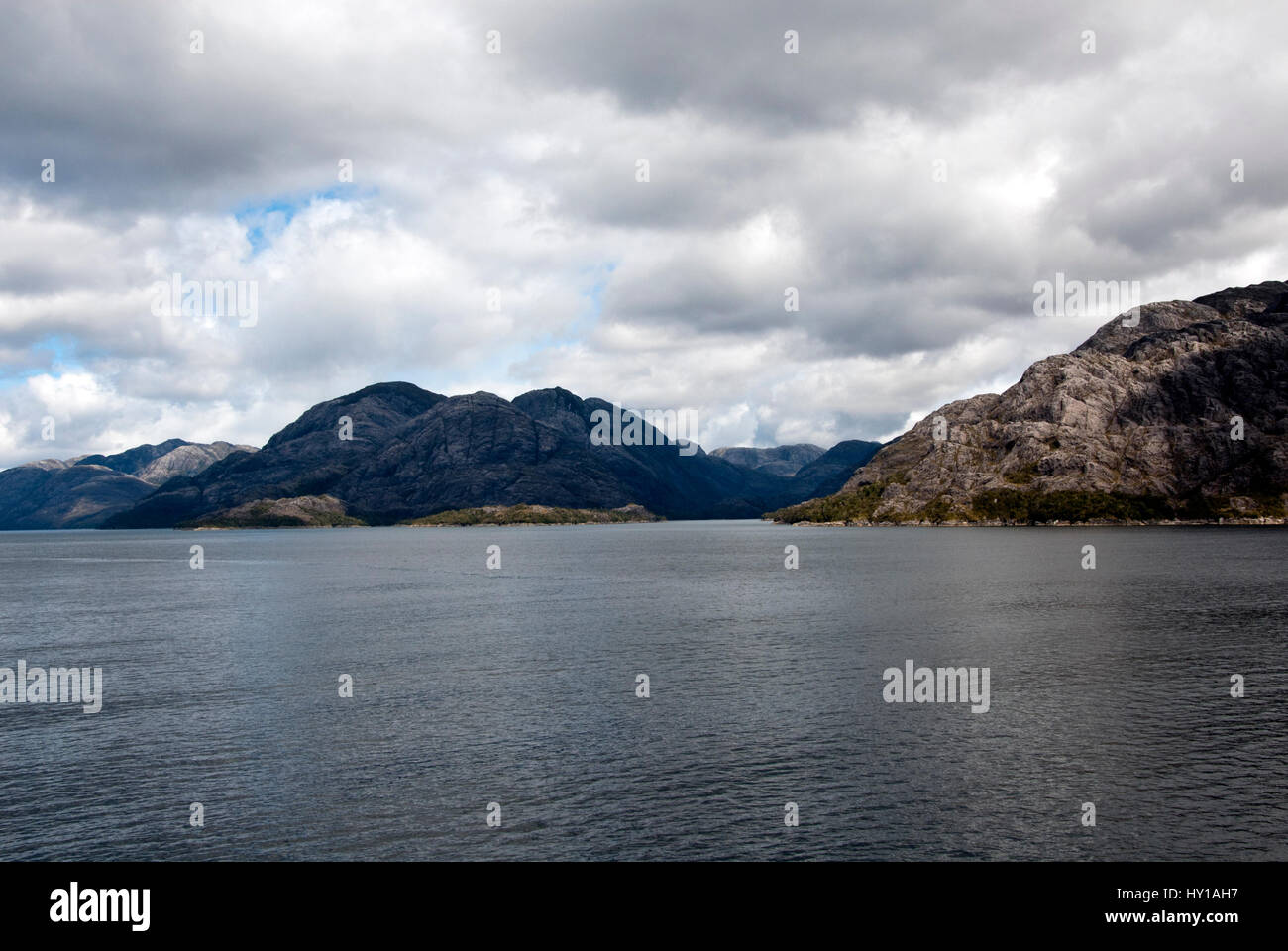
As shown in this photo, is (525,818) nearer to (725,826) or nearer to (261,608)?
(725,826)

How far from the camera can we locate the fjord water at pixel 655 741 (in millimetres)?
42969

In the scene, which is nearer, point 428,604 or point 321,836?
point 321,836

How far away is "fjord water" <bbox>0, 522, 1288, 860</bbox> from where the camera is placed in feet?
141

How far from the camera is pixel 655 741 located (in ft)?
193

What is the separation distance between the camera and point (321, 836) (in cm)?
4325

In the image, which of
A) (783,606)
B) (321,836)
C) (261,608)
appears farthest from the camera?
(261,608)

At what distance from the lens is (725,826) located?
43594 mm
